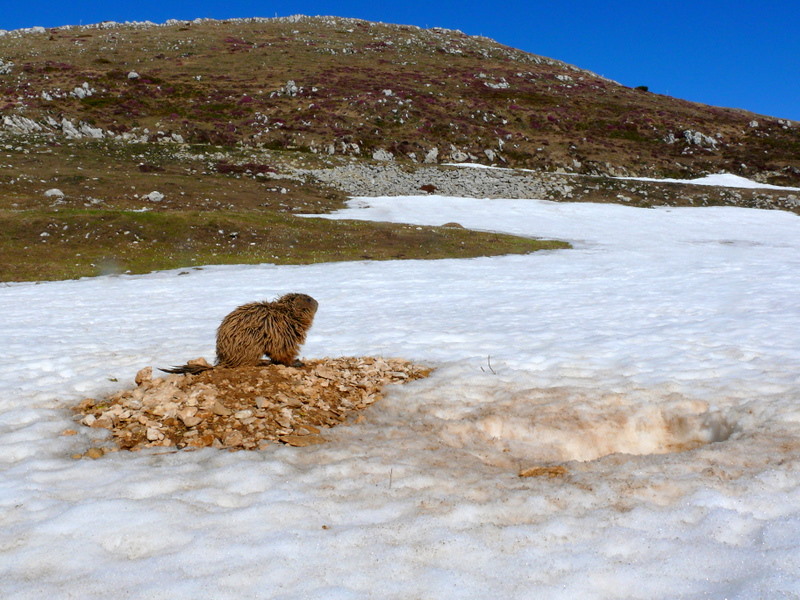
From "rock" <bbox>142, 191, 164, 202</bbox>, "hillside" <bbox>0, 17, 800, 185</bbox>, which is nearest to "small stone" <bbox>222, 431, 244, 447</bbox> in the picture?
"rock" <bbox>142, 191, 164, 202</bbox>

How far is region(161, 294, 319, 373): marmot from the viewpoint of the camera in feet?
29.0

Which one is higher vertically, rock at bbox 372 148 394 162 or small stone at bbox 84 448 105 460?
rock at bbox 372 148 394 162

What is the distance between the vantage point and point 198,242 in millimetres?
30469

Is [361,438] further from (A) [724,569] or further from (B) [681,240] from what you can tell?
(B) [681,240]

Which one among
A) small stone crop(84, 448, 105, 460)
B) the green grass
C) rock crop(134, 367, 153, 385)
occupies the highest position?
the green grass

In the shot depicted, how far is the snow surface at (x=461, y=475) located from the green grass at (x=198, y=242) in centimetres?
1356

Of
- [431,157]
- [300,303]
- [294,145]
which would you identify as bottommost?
[300,303]

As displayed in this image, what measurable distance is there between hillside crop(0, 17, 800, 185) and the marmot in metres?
57.6

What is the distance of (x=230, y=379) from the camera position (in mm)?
8047

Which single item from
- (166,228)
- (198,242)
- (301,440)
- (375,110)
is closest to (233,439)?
(301,440)

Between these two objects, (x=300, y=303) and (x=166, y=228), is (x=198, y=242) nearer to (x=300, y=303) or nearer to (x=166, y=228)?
(x=166, y=228)

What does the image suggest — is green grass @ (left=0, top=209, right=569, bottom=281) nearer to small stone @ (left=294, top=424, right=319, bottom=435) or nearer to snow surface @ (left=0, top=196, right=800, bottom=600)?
snow surface @ (left=0, top=196, right=800, bottom=600)

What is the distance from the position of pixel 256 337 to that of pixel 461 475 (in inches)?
180

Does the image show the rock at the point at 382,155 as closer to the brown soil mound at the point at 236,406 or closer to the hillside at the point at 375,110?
the hillside at the point at 375,110
